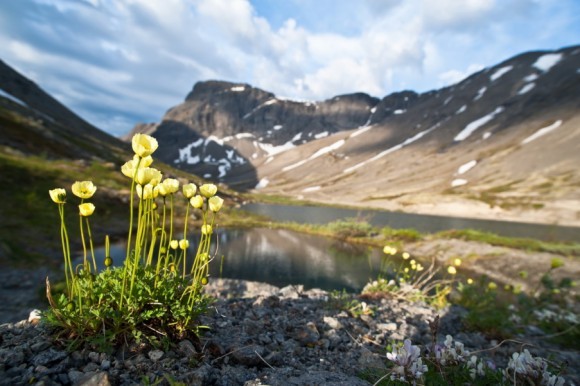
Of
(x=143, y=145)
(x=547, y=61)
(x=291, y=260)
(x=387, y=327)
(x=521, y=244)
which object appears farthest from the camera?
(x=547, y=61)

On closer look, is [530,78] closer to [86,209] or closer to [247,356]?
[247,356]

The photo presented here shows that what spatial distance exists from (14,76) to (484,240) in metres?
140

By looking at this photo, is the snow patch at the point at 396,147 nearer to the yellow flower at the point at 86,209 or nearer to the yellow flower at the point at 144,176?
the yellow flower at the point at 86,209

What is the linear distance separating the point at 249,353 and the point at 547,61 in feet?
848

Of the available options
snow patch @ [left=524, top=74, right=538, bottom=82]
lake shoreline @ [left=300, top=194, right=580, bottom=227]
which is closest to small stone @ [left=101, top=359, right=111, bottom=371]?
lake shoreline @ [left=300, top=194, right=580, bottom=227]

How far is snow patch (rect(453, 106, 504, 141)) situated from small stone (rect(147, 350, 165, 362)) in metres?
180

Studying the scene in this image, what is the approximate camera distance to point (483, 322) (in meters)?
7.76

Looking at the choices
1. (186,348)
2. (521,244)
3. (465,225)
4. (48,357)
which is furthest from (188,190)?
(465,225)

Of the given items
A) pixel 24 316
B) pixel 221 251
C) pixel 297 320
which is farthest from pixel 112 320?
pixel 221 251

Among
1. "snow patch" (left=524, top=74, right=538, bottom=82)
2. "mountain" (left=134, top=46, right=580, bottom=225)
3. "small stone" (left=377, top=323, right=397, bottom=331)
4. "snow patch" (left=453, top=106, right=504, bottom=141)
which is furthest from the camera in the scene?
"snow patch" (left=524, top=74, right=538, bottom=82)

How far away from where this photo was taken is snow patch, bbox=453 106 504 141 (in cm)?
16075

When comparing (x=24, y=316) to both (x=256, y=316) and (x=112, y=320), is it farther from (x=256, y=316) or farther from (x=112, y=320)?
(x=112, y=320)

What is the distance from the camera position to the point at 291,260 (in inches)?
1045

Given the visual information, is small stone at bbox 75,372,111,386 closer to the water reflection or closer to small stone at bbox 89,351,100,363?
small stone at bbox 89,351,100,363
